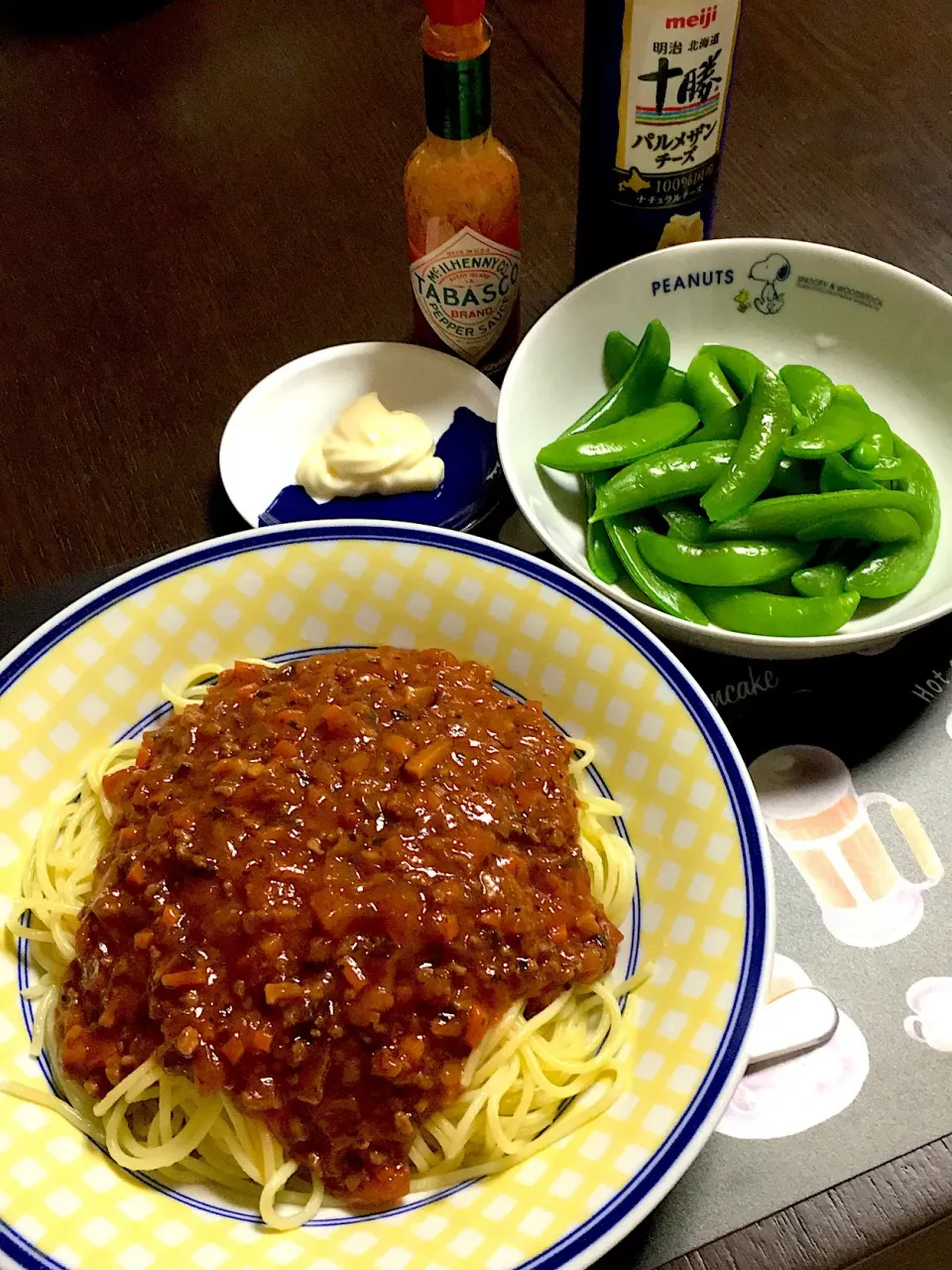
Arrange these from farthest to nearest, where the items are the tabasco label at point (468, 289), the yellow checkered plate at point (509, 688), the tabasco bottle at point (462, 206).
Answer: the tabasco label at point (468, 289), the tabasco bottle at point (462, 206), the yellow checkered plate at point (509, 688)

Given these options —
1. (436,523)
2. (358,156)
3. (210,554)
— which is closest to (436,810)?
(210,554)

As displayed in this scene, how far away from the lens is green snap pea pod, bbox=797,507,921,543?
208 cm

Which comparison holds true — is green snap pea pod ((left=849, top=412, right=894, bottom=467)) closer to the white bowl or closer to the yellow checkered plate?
the white bowl

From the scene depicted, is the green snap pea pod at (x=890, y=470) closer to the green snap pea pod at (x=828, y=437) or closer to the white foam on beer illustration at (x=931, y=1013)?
the green snap pea pod at (x=828, y=437)

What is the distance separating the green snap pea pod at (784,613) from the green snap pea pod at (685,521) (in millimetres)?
155

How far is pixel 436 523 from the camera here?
2.32 meters

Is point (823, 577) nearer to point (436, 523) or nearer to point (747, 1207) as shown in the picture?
point (436, 523)

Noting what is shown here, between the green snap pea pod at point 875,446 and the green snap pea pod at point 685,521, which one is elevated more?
the green snap pea pod at point 875,446

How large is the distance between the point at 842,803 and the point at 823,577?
0.45m

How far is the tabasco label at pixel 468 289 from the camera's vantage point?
7.82 ft

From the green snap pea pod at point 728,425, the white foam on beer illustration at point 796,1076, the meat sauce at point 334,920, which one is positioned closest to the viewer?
the meat sauce at point 334,920

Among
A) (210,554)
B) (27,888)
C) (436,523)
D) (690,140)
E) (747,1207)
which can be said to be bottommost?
(747,1207)

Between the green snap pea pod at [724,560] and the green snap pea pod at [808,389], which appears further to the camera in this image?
the green snap pea pod at [808,389]

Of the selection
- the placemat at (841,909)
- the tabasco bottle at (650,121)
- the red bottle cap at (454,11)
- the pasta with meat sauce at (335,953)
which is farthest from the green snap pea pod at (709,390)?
the pasta with meat sauce at (335,953)
